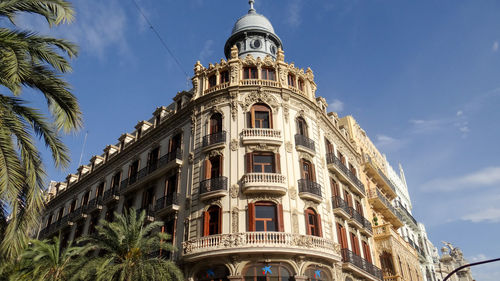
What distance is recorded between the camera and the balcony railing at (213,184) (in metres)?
25.1

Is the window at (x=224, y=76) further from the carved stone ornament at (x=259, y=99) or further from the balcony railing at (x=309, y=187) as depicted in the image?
the balcony railing at (x=309, y=187)

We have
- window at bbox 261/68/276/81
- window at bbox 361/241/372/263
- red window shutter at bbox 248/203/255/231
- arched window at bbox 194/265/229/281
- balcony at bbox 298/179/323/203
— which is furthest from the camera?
window at bbox 361/241/372/263

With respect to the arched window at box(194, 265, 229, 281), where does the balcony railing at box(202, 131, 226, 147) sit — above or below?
above

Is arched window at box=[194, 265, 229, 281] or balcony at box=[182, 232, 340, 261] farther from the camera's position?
Result: arched window at box=[194, 265, 229, 281]

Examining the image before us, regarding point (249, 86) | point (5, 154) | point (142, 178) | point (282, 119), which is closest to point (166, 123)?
point (142, 178)

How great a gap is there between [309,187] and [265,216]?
3.82 meters

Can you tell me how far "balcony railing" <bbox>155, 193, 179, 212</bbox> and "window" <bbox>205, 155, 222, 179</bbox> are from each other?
9.48 ft

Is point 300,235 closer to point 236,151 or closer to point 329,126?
point 236,151

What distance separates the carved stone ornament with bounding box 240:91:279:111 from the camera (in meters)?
28.3

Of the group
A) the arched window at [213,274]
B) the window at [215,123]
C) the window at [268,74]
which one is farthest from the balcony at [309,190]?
the window at [268,74]

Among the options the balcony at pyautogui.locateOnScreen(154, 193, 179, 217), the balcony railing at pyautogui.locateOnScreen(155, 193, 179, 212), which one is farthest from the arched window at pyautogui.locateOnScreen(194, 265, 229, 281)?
the balcony railing at pyautogui.locateOnScreen(155, 193, 179, 212)

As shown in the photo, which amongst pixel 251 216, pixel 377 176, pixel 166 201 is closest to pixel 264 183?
pixel 251 216

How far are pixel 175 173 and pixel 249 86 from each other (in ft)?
27.5

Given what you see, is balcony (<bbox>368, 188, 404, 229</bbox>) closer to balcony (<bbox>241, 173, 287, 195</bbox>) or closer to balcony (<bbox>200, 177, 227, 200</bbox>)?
balcony (<bbox>241, 173, 287, 195</bbox>)
